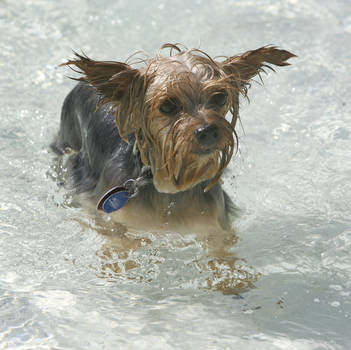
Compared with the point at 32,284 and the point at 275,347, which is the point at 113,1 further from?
the point at 275,347

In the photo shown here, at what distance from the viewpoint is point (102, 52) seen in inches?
408

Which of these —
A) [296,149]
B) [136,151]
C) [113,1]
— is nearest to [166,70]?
[136,151]

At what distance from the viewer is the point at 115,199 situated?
16.9ft

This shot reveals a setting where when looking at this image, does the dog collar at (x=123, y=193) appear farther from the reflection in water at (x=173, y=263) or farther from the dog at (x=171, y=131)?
the reflection in water at (x=173, y=263)

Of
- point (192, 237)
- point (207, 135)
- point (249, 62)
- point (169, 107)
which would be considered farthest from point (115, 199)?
point (249, 62)

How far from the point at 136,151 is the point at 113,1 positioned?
283 inches

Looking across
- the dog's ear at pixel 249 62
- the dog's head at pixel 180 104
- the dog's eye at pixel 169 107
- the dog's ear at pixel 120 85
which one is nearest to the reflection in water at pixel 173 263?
the dog's head at pixel 180 104

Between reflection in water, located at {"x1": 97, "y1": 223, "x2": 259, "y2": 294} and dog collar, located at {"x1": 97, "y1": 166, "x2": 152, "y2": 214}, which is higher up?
dog collar, located at {"x1": 97, "y1": 166, "x2": 152, "y2": 214}

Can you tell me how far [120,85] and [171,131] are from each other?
1.77 ft

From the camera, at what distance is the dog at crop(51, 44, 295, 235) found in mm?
4688

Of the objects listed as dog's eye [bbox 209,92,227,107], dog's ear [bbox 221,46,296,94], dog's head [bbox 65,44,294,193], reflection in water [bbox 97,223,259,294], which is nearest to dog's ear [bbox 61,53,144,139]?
dog's head [bbox 65,44,294,193]

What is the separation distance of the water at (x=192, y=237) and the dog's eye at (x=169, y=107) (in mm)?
1246

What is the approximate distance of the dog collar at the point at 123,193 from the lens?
516 centimetres

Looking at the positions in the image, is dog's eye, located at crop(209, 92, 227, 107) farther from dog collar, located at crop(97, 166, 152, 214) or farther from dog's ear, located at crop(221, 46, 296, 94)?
dog collar, located at crop(97, 166, 152, 214)
